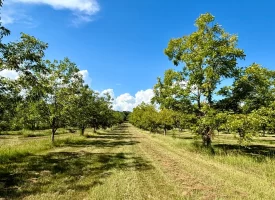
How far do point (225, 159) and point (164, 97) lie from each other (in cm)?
1063

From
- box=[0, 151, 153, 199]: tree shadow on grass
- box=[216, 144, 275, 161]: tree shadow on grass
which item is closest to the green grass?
box=[0, 151, 153, 199]: tree shadow on grass

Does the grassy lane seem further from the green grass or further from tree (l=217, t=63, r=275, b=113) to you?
tree (l=217, t=63, r=275, b=113)

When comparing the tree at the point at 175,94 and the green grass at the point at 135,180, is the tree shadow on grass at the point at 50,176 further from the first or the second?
the tree at the point at 175,94

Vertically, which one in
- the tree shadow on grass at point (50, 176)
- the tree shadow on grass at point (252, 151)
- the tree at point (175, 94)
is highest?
the tree at point (175, 94)

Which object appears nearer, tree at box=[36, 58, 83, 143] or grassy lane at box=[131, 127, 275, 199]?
grassy lane at box=[131, 127, 275, 199]

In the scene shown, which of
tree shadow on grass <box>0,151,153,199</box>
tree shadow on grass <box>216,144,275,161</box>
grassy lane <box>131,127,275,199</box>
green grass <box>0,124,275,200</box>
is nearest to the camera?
green grass <box>0,124,275,200</box>

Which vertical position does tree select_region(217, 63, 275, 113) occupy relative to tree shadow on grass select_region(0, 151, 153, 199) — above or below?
above

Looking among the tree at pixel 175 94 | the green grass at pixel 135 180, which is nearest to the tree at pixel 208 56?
the tree at pixel 175 94

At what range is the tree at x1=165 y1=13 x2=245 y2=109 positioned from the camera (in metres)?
21.1

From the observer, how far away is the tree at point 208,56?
69.2 ft

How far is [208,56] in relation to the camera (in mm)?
21797

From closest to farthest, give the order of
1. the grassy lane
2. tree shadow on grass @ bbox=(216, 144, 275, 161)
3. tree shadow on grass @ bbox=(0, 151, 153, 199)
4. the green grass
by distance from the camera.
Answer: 1. the green grass
2. the grassy lane
3. tree shadow on grass @ bbox=(0, 151, 153, 199)
4. tree shadow on grass @ bbox=(216, 144, 275, 161)

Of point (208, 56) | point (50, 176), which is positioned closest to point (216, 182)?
point (50, 176)

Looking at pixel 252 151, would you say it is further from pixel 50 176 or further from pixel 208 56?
pixel 50 176
